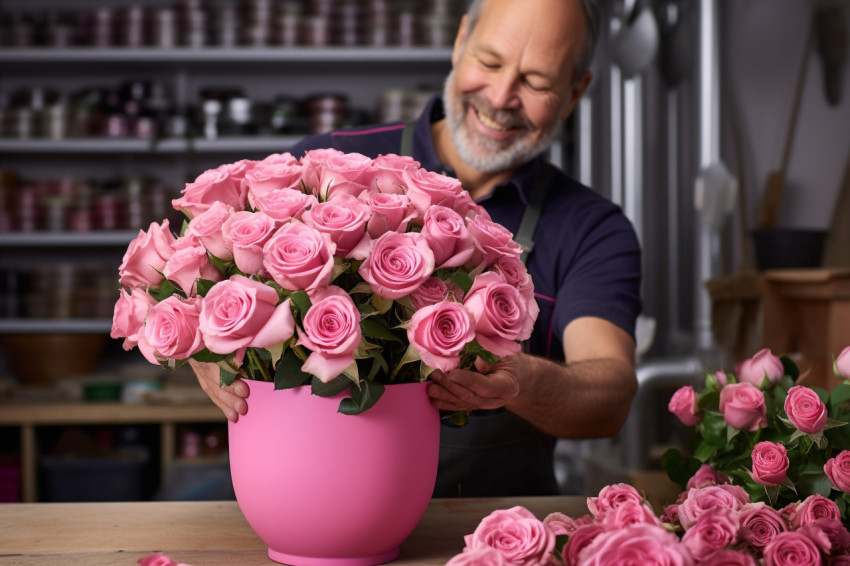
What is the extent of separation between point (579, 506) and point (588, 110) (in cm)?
291

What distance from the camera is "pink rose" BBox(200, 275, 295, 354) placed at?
65cm

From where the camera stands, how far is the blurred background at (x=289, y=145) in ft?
9.39

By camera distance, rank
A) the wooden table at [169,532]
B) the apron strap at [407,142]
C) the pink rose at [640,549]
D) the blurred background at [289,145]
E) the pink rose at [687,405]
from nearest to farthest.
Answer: the pink rose at [640,549] → the wooden table at [169,532] → the pink rose at [687,405] → the apron strap at [407,142] → the blurred background at [289,145]

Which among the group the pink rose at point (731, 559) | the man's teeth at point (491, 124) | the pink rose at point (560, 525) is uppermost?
the man's teeth at point (491, 124)

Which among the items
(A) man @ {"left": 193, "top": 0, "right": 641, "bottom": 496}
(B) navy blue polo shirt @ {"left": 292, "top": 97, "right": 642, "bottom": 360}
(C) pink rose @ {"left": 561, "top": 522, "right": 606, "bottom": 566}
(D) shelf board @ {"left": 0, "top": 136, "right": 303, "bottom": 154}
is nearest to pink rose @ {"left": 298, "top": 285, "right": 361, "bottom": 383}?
(C) pink rose @ {"left": 561, "top": 522, "right": 606, "bottom": 566}

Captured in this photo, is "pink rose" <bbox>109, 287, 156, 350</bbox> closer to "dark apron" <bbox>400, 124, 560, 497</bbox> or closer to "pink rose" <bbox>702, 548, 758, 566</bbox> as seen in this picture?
"pink rose" <bbox>702, 548, 758, 566</bbox>

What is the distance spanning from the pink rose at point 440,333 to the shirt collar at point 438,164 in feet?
2.89

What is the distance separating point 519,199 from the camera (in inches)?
62.6

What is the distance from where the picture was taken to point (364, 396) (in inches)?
27.4

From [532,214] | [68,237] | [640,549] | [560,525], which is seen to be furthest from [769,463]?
[68,237]

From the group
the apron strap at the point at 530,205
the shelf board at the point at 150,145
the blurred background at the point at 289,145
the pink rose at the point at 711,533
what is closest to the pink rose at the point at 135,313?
the pink rose at the point at 711,533

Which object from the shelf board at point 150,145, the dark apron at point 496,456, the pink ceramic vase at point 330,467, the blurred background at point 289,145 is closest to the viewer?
the pink ceramic vase at point 330,467

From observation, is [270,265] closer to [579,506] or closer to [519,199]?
[579,506]

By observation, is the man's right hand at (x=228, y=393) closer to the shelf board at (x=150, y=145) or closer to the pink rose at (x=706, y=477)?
the pink rose at (x=706, y=477)
